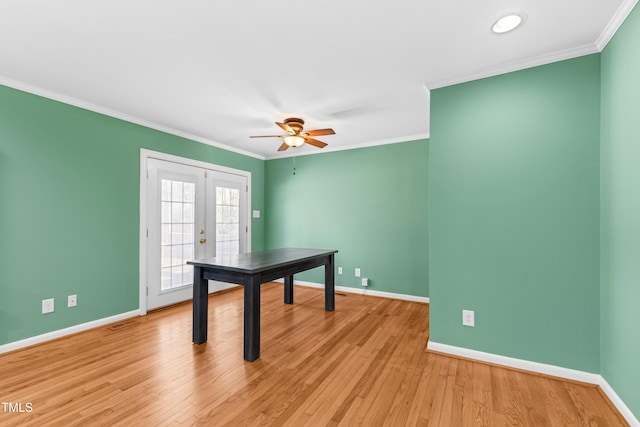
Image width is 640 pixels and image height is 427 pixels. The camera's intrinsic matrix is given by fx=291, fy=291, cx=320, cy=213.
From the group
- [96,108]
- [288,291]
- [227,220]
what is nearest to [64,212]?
[96,108]

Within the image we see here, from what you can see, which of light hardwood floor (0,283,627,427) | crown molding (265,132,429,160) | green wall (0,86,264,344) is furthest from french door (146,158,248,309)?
crown molding (265,132,429,160)

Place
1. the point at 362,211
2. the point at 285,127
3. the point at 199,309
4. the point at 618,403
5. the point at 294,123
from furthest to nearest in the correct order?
the point at 362,211
the point at 294,123
the point at 285,127
the point at 199,309
the point at 618,403

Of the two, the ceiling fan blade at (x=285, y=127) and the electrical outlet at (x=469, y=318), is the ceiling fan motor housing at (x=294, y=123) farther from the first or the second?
the electrical outlet at (x=469, y=318)

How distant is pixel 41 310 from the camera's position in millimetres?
2811

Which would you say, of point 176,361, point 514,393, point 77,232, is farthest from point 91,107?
point 514,393

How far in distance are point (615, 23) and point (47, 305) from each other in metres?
5.09

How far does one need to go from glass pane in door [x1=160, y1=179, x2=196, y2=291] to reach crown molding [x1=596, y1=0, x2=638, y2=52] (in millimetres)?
4531

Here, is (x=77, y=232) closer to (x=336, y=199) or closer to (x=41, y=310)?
(x=41, y=310)

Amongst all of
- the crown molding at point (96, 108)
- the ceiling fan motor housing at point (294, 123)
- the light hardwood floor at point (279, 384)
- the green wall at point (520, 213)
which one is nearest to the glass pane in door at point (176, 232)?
the crown molding at point (96, 108)

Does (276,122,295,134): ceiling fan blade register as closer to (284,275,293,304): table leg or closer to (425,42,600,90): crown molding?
(425,42,600,90): crown molding

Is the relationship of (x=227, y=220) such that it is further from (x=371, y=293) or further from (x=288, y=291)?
(x=371, y=293)

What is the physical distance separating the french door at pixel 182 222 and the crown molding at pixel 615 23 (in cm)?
450

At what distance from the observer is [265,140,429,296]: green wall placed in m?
4.36

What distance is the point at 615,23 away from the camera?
1838 millimetres
